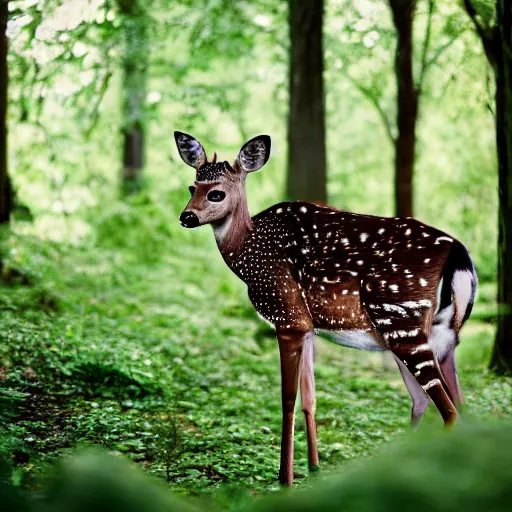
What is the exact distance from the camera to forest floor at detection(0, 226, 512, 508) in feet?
16.5

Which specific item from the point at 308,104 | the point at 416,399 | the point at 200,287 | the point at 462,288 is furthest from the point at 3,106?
the point at 462,288

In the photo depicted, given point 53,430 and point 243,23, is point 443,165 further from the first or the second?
point 53,430

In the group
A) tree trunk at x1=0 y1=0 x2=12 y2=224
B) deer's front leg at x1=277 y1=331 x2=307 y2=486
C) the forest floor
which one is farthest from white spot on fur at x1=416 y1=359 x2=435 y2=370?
tree trunk at x1=0 y1=0 x2=12 y2=224

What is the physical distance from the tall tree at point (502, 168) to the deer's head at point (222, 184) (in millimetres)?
3408

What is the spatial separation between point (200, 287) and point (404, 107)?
16.9 ft

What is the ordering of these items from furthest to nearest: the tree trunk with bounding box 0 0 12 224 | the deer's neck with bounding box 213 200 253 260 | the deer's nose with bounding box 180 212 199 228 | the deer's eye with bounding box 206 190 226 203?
1. the tree trunk with bounding box 0 0 12 224
2. the deer's neck with bounding box 213 200 253 260
3. the deer's eye with bounding box 206 190 226 203
4. the deer's nose with bounding box 180 212 199 228

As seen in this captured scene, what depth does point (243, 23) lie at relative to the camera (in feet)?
36.3

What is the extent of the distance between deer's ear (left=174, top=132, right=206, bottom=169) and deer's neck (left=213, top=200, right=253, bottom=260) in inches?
17.2

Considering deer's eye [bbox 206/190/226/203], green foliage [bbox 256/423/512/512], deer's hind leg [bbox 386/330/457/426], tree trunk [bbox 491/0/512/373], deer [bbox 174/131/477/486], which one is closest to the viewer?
green foliage [bbox 256/423/512/512]

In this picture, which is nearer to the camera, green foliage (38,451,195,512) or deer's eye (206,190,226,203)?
green foliage (38,451,195,512)

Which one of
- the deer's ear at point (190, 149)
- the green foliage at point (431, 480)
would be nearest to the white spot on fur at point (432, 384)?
the green foliage at point (431, 480)

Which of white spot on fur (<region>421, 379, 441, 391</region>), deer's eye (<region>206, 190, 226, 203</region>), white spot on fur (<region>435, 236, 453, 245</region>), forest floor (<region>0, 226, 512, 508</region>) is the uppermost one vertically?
deer's eye (<region>206, 190, 226, 203</region>)

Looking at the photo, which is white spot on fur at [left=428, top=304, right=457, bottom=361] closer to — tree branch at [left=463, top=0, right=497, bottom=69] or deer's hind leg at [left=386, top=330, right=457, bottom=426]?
deer's hind leg at [left=386, top=330, right=457, bottom=426]

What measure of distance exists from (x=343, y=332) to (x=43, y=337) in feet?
10.8
